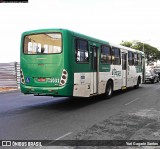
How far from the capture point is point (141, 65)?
21.2 meters

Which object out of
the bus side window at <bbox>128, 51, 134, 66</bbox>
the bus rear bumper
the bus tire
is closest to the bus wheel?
the bus tire

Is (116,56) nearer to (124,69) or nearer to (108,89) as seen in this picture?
(124,69)

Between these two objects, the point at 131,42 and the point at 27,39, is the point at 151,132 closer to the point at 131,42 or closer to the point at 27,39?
the point at 27,39

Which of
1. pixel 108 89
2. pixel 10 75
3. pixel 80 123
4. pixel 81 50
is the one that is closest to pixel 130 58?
pixel 108 89

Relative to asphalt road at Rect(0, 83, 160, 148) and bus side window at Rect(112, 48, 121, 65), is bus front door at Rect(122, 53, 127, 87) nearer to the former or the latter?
bus side window at Rect(112, 48, 121, 65)

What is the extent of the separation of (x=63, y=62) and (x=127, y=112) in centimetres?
306

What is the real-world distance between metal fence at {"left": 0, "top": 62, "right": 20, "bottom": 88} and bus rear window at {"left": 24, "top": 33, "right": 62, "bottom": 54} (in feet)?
34.9

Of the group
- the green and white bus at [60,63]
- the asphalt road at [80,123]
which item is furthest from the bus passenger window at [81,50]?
the asphalt road at [80,123]

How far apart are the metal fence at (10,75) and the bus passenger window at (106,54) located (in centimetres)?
989

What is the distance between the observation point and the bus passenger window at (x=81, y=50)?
34.2ft

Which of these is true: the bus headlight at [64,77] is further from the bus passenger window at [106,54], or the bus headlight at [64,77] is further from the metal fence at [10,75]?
the metal fence at [10,75]

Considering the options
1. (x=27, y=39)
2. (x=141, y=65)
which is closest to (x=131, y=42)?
(x=141, y=65)

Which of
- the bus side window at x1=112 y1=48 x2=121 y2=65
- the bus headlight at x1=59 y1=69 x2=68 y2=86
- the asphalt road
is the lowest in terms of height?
the asphalt road

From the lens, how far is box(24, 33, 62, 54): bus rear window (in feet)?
32.7
